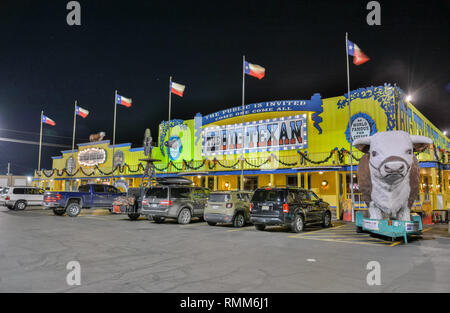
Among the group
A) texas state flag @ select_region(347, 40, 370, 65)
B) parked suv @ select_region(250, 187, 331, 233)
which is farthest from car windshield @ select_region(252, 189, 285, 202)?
texas state flag @ select_region(347, 40, 370, 65)

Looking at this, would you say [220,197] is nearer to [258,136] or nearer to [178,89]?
[258,136]

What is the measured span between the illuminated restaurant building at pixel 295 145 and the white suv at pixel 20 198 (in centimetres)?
873

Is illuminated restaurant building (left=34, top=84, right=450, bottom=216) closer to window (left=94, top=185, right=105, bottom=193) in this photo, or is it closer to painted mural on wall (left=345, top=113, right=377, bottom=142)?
painted mural on wall (left=345, top=113, right=377, bottom=142)

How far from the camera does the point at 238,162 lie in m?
24.4

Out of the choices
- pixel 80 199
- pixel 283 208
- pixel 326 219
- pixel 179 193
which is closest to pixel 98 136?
pixel 80 199

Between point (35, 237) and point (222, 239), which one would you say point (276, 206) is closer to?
point (222, 239)

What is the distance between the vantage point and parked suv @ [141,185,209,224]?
15.0 meters

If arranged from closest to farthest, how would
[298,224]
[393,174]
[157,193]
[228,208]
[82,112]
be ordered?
[393,174], [298,224], [228,208], [157,193], [82,112]

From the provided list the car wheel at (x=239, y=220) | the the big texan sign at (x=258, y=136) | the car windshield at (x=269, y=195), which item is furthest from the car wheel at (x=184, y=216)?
the the big texan sign at (x=258, y=136)

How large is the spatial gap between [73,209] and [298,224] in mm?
13417

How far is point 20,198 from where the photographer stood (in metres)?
23.8

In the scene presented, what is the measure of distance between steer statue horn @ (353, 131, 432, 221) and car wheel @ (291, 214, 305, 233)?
112 inches

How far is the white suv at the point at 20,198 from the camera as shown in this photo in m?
23.5

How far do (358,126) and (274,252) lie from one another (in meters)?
15.3
